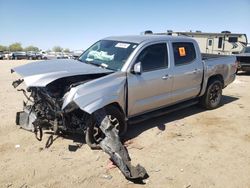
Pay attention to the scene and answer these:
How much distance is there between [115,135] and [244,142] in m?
2.62

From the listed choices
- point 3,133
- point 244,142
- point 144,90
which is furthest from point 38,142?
point 244,142

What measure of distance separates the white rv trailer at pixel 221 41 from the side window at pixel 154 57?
52.0 ft

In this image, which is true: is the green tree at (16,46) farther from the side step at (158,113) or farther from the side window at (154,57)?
the side window at (154,57)

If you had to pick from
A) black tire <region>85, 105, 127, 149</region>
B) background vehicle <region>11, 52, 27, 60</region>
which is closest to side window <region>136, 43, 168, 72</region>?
black tire <region>85, 105, 127, 149</region>

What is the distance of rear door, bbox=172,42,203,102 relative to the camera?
6492 millimetres

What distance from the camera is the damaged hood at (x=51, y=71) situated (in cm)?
484

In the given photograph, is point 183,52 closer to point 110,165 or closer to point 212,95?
point 212,95

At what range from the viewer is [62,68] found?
545 cm

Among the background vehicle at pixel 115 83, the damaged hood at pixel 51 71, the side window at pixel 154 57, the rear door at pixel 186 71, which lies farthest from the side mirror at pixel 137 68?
the rear door at pixel 186 71

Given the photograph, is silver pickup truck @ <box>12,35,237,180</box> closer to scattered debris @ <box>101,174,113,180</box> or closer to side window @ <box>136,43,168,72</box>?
side window @ <box>136,43,168,72</box>

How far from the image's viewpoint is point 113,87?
17.0 ft

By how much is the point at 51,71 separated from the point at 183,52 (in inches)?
119

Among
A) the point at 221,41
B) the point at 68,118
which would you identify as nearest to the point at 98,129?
the point at 68,118

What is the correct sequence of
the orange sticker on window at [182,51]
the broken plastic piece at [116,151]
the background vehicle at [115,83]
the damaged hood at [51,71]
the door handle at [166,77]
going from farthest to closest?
the orange sticker on window at [182,51] < the door handle at [166,77] < the background vehicle at [115,83] < the damaged hood at [51,71] < the broken plastic piece at [116,151]
